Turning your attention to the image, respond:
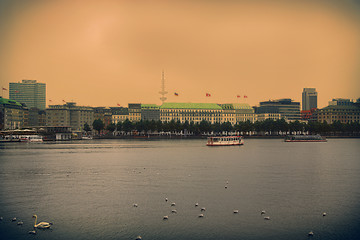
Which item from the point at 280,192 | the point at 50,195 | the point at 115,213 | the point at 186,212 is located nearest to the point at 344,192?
the point at 280,192

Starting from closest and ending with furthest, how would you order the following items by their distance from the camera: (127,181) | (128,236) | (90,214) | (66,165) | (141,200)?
(128,236)
(90,214)
(141,200)
(127,181)
(66,165)

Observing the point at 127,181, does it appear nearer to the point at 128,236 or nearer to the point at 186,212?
the point at 186,212

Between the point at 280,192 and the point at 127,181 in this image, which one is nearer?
the point at 280,192

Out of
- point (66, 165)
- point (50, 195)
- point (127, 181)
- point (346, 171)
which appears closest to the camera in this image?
point (50, 195)

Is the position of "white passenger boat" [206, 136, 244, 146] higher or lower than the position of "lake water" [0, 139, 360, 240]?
higher

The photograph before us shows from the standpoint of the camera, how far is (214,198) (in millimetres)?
43969

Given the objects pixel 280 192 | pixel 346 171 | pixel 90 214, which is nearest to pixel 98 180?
pixel 90 214

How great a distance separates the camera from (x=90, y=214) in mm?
37406

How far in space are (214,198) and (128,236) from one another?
15.3 metres

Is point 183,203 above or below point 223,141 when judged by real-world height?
below

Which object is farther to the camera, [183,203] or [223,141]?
[223,141]

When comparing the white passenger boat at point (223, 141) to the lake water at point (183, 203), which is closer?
the lake water at point (183, 203)

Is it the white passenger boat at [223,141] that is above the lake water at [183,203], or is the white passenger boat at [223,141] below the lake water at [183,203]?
above

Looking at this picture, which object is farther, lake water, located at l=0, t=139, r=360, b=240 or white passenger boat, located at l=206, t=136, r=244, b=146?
white passenger boat, located at l=206, t=136, r=244, b=146
